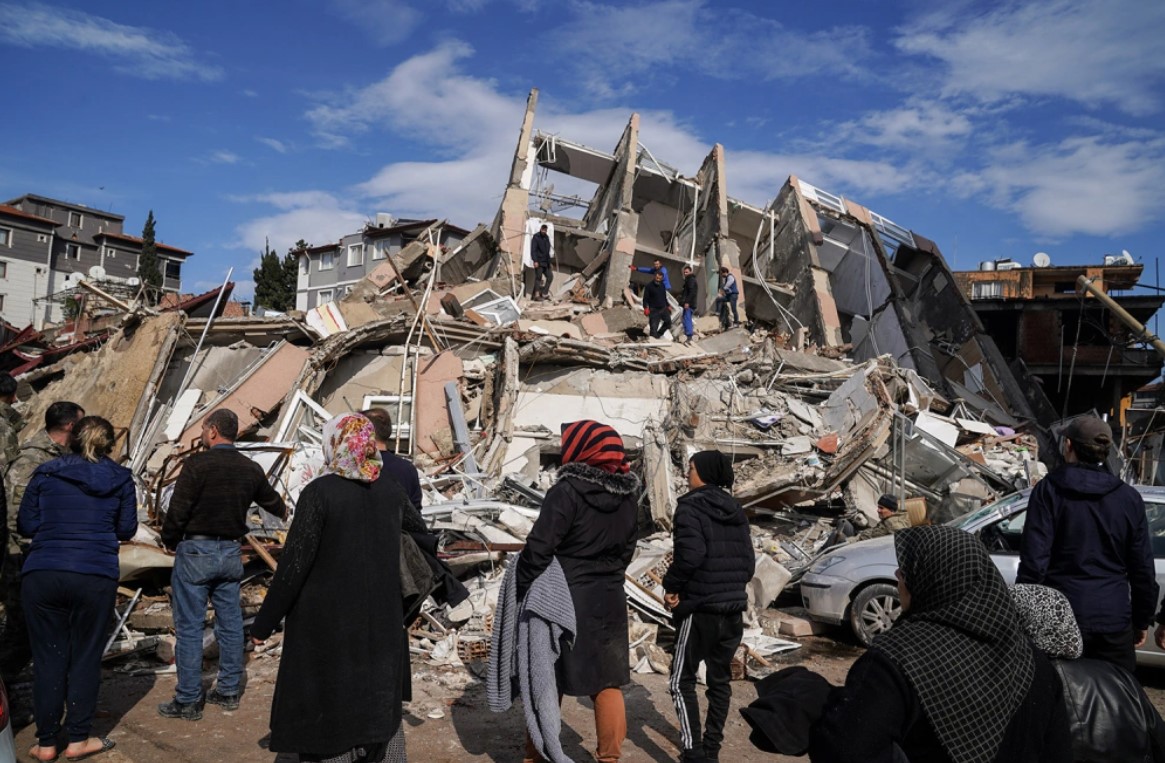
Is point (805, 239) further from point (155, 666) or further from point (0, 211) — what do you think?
Answer: point (0, 211)

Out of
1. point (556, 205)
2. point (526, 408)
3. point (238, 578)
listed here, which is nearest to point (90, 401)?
point (526, 408)

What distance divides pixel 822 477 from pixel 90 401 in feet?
33.7

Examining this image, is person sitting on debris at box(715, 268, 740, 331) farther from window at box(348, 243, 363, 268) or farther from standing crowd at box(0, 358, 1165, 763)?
window at box(348, 243, 363, 268)

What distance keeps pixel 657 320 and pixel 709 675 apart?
12088 mm

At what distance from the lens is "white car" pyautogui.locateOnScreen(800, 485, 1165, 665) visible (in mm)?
6906

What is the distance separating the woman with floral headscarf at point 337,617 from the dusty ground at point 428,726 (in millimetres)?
1429

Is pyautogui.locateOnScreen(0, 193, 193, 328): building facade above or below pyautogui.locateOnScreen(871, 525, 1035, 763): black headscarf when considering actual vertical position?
above

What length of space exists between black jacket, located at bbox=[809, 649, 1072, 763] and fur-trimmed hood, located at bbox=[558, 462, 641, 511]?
205 centimetres

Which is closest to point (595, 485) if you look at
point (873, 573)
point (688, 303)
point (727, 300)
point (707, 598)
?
point (707, 598)

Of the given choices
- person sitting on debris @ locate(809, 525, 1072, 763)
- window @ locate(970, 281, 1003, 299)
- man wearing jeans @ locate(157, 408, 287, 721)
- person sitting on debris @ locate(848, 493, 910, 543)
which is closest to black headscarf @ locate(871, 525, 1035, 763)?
person sitting on debris @ locate(809, 525, 1072, 763)

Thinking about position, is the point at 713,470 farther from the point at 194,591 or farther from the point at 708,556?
the point at 194,591

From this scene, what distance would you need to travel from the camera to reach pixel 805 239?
2144 centimetres

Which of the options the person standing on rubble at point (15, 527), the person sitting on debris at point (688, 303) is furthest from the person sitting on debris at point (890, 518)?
the person sitting on debris at point (688, 303)

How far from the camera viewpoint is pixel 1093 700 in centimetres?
220
